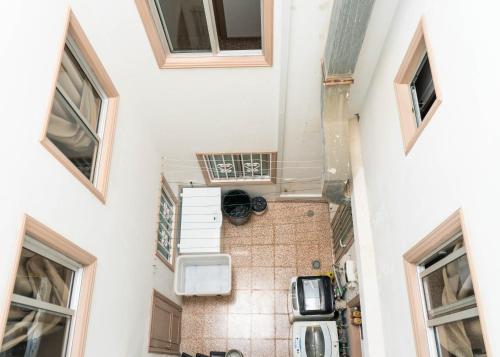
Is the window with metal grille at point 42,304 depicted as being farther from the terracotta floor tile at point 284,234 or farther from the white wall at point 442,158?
the terracotta floor tile at point 284,234

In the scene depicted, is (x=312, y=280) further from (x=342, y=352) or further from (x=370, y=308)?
(x=370, y=308)

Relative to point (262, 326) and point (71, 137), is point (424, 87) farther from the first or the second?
point (262, 326)

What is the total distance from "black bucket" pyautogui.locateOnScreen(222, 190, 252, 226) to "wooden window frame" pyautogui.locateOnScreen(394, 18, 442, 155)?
124 inches

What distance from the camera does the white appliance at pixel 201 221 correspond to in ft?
16.9

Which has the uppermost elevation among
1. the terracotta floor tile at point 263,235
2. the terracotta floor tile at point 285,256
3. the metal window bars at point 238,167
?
the metal window bars at point 238,167

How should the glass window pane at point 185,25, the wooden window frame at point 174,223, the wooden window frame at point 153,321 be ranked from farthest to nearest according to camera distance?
1. the wooden window frame at point 174,223
2. the wooden window frame at point 153,321
3. the glass window pane at point 185,25

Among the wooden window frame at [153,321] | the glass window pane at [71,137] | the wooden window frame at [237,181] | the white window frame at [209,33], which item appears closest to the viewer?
the glass window pane at [71,137]

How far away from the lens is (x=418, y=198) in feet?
8.32

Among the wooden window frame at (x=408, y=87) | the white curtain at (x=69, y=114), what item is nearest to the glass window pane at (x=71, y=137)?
the white curtain at (x=69, y=114)

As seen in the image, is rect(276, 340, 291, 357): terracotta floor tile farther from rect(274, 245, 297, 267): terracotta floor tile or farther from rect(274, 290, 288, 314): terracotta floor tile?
rect(274, 245, 297, 267): terracotta floor tile

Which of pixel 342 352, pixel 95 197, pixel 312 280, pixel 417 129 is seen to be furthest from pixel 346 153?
pixel 342 352

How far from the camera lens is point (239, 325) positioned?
17.4 ft

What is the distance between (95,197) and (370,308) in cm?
237

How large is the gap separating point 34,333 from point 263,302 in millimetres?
3651
